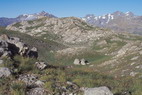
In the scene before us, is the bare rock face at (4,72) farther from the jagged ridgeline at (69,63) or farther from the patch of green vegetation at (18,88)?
the patch of green vegetation at (18,88)

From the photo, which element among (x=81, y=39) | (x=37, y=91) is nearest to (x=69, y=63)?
(x=81, y=39)

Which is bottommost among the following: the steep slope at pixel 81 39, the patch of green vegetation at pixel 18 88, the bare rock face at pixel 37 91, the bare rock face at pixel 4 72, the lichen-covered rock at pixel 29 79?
the bare rock face at pixel 37 91

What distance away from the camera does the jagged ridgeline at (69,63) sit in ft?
51.9

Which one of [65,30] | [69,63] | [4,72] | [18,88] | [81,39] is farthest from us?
[65,30]

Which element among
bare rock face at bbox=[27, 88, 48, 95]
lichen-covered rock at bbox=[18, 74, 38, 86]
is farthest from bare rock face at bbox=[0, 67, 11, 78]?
bare rock face at bbox=[27, 88, 48, 95]

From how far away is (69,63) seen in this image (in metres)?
93.6

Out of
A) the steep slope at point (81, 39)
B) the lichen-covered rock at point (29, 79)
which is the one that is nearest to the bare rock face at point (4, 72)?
the lichen-covered rock at point (29, 79)

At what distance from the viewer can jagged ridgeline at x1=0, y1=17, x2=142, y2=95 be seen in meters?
15.8

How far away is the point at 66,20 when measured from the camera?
173m

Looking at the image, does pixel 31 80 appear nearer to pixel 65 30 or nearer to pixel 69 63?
pixel 69 63

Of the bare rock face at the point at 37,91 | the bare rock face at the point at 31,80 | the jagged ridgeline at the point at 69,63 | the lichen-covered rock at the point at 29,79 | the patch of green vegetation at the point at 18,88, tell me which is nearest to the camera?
the patch of green vegetation at the point at 18,88

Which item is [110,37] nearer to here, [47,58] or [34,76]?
[47,58]

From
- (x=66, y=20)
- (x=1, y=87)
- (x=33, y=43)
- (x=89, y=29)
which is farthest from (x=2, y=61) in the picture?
(x=66, y=20)

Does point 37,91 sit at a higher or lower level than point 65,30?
lower
